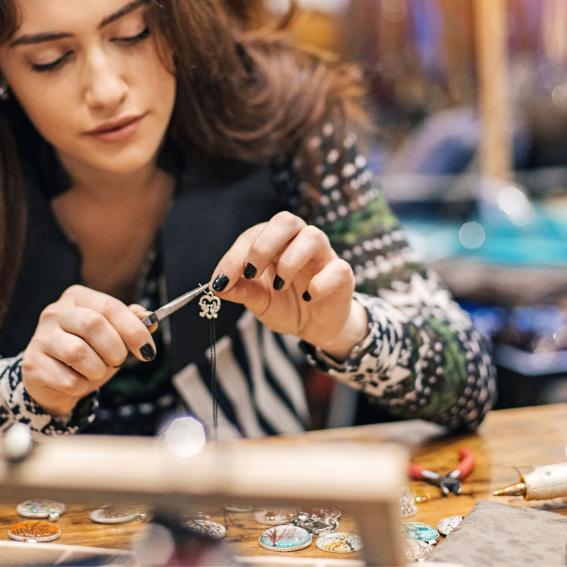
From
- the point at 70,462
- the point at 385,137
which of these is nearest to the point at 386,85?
the point at 385,137

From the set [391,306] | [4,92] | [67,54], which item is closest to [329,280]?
[391,306]

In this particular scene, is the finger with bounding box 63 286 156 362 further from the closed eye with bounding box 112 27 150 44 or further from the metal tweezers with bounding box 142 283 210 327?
the closed eye with bounding box 112 27 150 44

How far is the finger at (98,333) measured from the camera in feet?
2.62

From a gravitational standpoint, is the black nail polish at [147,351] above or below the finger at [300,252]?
below

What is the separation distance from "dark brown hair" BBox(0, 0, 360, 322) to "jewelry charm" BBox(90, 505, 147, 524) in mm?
364

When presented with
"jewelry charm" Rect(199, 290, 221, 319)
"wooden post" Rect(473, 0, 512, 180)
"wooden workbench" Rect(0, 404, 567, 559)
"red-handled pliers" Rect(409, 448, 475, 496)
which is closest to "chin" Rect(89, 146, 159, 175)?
"jewelry charm" Rect(199, 290, 221, 319)

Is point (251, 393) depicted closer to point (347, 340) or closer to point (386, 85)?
point (347, 340)

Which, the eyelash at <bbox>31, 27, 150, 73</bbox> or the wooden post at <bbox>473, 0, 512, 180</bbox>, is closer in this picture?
the eyelash at <bbox>31, 27, 150, 73</bbox>

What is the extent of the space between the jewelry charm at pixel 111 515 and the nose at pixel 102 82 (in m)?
0.43

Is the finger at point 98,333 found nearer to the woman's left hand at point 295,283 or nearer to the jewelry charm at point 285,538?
the woman's left hand at point 295,283

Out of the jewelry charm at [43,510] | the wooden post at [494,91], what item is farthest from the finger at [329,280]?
the wooden post at [494,91]

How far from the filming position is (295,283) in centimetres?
90

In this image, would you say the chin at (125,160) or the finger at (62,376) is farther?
the chin at (125,160)

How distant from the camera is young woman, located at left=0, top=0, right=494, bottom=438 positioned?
0.87 metres
